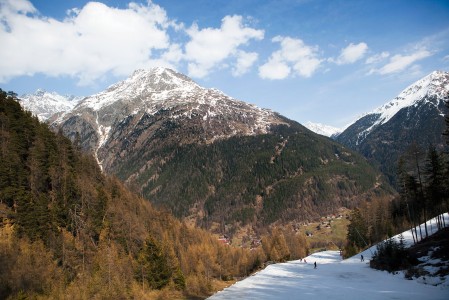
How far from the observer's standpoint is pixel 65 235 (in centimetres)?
6297

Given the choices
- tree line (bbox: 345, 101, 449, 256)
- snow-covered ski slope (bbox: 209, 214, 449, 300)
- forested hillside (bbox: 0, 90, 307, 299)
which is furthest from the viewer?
tree line (bbox: 345, 101, 449, 256)

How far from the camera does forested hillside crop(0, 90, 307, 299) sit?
5108 cm

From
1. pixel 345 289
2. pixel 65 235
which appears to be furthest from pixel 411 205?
pixel 65 235

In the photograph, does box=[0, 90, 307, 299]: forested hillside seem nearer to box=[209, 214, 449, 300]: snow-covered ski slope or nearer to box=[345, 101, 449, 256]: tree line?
box=[209, 214, 449, 300]: snow-covered ski slope

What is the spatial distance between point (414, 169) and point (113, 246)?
67.5 m

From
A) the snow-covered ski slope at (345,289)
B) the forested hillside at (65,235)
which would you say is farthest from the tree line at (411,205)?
the forested hillside at (65,235)

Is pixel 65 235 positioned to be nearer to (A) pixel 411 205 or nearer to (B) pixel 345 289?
(B) pixel 345 289

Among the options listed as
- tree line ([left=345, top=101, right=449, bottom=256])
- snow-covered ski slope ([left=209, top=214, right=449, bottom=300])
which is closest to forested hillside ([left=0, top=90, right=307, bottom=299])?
snow-covered ski slope ([left=209, top=214, right=449, bottom=300])

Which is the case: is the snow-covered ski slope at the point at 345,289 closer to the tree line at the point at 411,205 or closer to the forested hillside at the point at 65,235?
the tree line at the point at 411,205

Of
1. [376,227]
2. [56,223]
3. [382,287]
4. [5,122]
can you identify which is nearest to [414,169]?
[382,287]

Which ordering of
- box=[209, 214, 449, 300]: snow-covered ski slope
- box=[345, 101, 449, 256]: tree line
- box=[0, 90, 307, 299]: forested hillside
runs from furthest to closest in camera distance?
box=[345, 101, 449, 256]: tree line → box=[0, 90, 307, 299]: forested hillside → box=[209, 214, 449, 300]: snow-covered ski slope

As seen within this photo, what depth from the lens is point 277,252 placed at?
465 feet

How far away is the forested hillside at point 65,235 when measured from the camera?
51081 millimetres

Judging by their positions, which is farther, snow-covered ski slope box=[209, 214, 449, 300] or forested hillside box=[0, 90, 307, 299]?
forested hillside box=[0, 90, 307, 299]
